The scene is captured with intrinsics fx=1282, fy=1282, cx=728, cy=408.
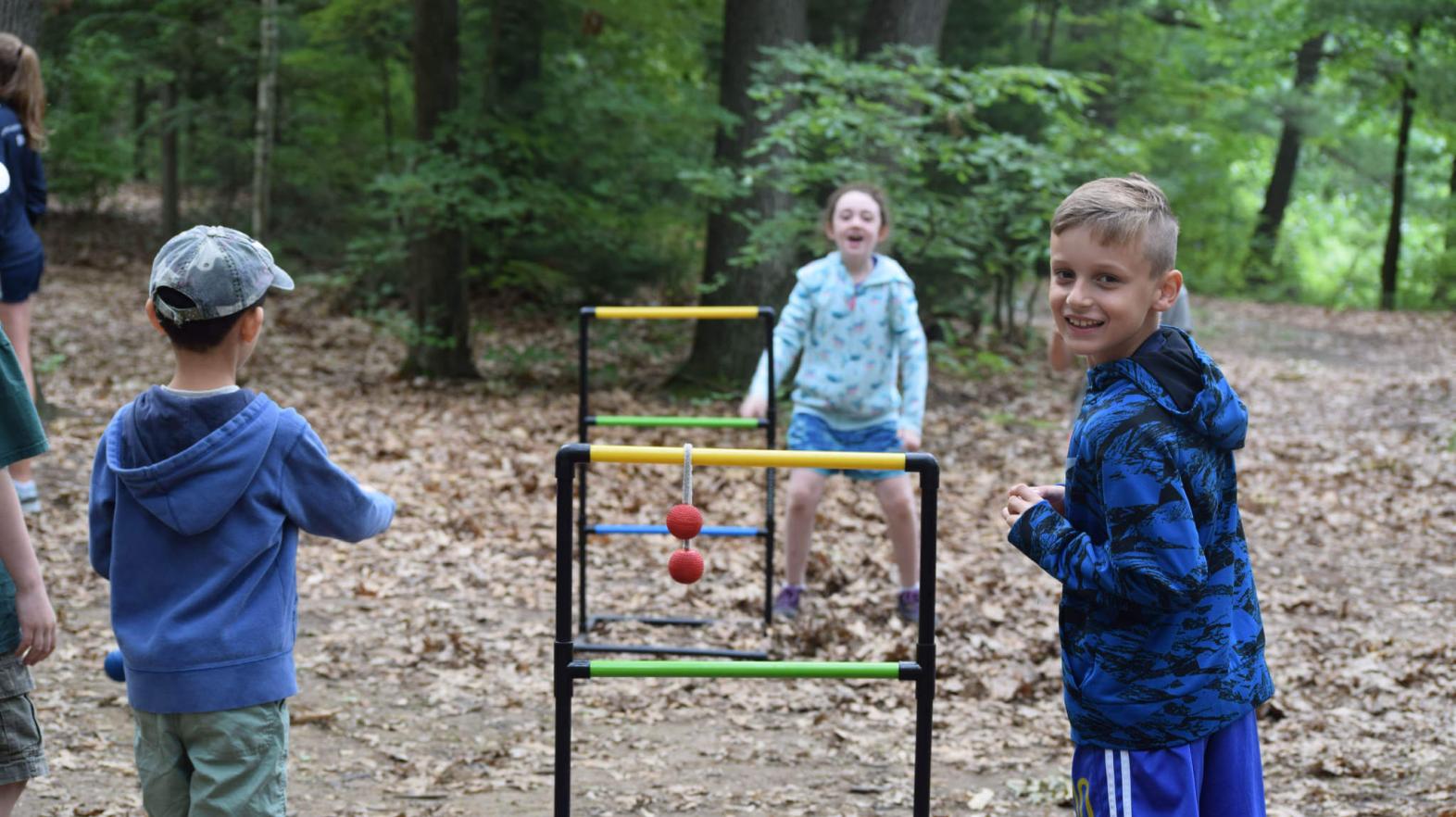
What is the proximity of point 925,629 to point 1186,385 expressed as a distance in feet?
2.46

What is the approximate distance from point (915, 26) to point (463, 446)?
18.1 ft

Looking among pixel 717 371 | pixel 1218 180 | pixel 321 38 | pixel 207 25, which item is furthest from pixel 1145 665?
pixel 1218 180

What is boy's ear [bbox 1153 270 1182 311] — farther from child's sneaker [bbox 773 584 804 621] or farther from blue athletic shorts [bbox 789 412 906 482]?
child's sneaker [bbox 773 584 804 621]

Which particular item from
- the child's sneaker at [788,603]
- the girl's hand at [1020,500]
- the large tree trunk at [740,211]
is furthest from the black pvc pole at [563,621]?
the large tree trunk at [740,211]

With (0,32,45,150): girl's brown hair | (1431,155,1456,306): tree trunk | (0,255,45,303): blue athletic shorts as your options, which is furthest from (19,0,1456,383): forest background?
(1431,155,1456,306): tree trunk

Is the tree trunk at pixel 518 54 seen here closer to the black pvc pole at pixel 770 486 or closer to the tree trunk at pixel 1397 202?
the black pvc pole at pixel 770 486

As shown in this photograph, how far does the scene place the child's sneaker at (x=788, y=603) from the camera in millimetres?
5801

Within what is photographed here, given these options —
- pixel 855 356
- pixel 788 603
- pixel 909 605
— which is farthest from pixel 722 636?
pixel 855 356

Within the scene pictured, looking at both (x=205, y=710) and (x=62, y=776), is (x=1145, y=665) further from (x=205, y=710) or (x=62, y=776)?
(x=62, y=776)

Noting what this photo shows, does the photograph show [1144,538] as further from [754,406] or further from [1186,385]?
[754,406]

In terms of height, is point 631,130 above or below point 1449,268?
above

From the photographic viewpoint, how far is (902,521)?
18.0ft

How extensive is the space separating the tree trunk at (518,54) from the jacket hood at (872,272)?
20.1 ft

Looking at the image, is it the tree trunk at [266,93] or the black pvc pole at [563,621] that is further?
the tree trunk at [266,93]
